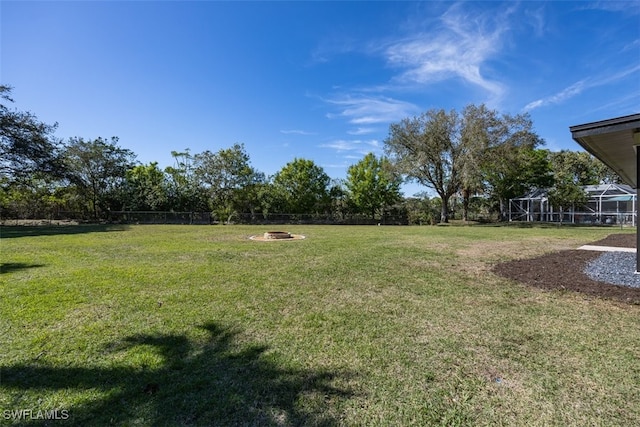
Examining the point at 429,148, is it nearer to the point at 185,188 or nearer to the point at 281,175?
the point at 281,175

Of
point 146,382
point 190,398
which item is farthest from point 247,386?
point 146,382

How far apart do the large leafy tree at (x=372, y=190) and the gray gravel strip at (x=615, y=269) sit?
2374cm

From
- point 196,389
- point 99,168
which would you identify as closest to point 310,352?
point 196,389

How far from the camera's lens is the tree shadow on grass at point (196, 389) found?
1877 mm

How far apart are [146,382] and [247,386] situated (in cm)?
74

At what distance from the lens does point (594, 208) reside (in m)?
26.1

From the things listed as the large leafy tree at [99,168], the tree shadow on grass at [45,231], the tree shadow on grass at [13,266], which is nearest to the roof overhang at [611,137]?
the tree shadow on grass at [13,266]

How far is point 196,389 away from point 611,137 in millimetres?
6452

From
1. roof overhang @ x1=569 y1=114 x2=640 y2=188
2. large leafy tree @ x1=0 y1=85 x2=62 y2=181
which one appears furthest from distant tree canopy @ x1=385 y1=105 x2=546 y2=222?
large leafy tree @ x1=0 y1=85 x2=62 y2=181

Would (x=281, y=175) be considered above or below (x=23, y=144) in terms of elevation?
below

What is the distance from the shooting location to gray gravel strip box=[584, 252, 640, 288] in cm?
511

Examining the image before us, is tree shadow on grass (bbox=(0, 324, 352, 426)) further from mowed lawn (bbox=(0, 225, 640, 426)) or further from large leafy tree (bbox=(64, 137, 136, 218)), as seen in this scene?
large leafy tree (bbox=(64, 137, 136, 218))

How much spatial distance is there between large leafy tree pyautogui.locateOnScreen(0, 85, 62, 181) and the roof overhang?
91.9 feet

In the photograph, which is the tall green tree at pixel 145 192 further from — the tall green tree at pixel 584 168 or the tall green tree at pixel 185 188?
the tall green tree at pixel 584 168
